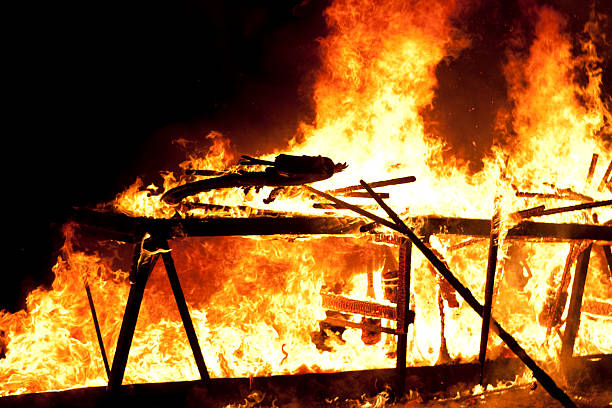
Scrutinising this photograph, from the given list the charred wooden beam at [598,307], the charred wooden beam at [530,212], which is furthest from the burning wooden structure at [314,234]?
the charred wooden beam at [598,307]

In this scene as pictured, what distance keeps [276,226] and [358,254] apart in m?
3.39

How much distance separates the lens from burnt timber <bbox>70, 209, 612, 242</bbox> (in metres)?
3.85

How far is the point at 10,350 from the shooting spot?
562 centimetres

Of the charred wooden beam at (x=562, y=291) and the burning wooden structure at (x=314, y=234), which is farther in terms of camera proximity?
the charred wooden beam at (x=562, y=291)

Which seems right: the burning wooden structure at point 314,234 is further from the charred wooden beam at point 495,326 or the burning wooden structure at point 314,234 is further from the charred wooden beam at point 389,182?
the charred wooden beam at point 389,182

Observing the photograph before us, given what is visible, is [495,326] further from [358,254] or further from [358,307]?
[358,254]

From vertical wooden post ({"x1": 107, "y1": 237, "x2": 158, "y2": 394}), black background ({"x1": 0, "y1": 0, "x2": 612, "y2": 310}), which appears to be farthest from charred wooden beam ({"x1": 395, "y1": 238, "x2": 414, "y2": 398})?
black background ({"x1": 0, "y1": 0, "x2": 612, "y2": 310})

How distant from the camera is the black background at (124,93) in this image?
23.5 ft

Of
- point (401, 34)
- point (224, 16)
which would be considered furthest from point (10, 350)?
point (401, 34)

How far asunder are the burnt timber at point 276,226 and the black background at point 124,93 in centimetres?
329

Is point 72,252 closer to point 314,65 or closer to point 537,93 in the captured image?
point 314,65

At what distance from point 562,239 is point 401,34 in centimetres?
476

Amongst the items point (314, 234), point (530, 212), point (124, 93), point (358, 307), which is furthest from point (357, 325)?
point (124, 93)

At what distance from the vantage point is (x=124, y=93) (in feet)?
24.8
